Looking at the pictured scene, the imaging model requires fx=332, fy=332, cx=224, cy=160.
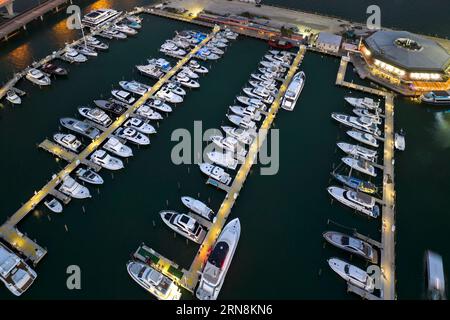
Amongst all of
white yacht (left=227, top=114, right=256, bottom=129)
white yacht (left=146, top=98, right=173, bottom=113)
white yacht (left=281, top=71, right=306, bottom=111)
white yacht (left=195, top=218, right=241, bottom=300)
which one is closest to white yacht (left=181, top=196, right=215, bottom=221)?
white yacht (left=195, top=218, right=241, bottom=300)

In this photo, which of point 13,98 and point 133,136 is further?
point 13,98

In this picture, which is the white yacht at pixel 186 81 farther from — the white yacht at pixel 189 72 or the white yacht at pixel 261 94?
the white yacht at pixel 261 94

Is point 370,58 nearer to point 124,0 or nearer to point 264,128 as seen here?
point 264,128

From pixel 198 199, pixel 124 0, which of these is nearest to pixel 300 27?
pixel 124 0

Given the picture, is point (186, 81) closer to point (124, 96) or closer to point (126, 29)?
point (124, 96)

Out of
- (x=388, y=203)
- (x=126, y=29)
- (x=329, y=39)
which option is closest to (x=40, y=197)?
(x=388, y=203)

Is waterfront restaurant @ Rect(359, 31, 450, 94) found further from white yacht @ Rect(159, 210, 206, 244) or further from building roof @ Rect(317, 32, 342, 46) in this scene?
white yacht @ Rect(159, 210, 206, 244)
